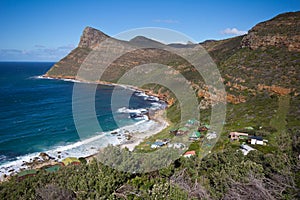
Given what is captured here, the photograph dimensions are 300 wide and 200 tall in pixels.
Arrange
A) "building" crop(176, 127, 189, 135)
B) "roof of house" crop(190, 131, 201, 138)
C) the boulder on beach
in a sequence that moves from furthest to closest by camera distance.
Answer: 1. "building" crop(176, 127, 189, 135)
2. "roof of house" crop(190, 131, 201, 138)
3. the boulder on beach

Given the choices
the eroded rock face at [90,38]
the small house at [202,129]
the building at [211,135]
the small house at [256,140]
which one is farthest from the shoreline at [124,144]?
the eroded rock face at [90,38]

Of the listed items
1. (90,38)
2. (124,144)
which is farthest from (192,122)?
(90,38)

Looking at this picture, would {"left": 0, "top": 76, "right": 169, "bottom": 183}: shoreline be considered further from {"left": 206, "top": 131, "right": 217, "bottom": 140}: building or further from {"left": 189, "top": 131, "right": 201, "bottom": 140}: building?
{"left": 206, "top": 131, "right": 217, "bottom": 140}: building

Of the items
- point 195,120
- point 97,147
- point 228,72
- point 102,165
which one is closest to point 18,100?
point 97,147

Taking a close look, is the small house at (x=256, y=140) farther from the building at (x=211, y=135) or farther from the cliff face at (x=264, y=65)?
the cliff face at (x=264, y=65)

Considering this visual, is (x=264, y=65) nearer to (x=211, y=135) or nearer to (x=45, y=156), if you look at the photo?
(x=211, y=135)

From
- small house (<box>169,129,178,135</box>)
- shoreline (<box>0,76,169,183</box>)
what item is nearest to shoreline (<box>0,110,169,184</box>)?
shoreline (<box>0,76,169,183</box>)
